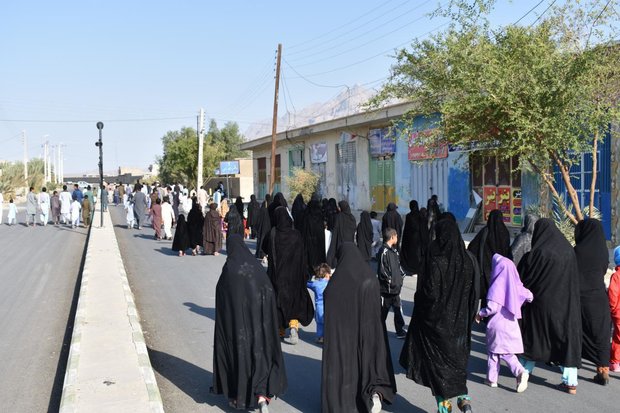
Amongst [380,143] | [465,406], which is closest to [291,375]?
[465,406]

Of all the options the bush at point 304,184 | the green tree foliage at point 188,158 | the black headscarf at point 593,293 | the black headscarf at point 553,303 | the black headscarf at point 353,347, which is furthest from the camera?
the green tree foliage at point 188,158

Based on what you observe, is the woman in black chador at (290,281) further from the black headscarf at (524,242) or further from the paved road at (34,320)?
the paved road at (34,320)

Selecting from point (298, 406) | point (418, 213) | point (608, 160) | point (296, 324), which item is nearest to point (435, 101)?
point (418, 213)

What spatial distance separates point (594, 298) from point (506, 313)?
91 cm

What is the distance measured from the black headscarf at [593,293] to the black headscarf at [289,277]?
293cm

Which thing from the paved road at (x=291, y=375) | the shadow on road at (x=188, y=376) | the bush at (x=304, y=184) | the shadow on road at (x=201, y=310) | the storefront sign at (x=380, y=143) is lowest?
A: the shadow on road at (x=188, y=376)

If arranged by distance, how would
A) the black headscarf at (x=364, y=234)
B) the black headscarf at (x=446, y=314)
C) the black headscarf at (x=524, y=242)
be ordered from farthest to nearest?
the black headscarf at (x=364, y=234) < the black headscarf at (x=524, y=242) < the black headscarf at (x=446, y=314)

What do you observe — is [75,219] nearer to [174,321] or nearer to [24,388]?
[174,321]

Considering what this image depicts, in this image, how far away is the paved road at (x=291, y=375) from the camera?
596 cm

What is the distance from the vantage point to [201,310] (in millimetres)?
10312

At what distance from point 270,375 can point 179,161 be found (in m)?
56.0

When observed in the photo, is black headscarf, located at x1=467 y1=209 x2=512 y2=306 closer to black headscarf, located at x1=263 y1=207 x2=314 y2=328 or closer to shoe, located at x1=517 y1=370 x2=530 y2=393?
black headscarf, located at x1=263 y1=207 x2=314 y2=328

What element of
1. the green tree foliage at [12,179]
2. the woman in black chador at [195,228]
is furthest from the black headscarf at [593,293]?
the green tree foliage at [12,179]

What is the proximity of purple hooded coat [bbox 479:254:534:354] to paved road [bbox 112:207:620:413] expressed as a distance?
429 mm
